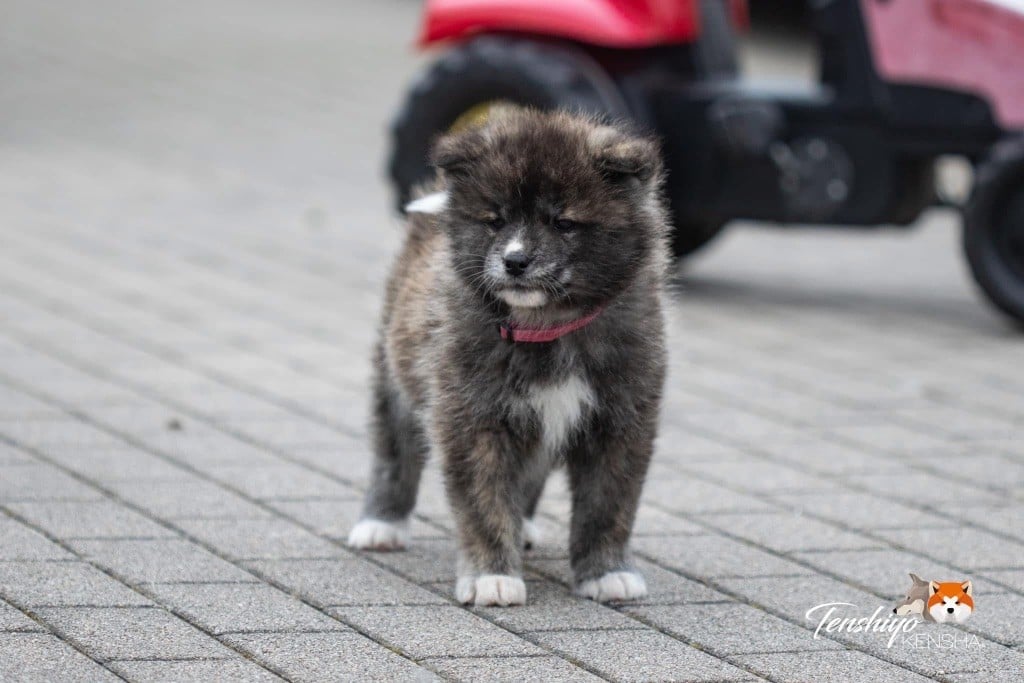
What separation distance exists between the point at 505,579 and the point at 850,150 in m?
4.35

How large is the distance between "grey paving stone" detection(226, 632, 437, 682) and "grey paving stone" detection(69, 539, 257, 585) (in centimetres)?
47

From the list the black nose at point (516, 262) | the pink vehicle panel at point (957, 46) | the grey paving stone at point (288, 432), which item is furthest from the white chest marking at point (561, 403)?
the pink vehicle panel at point (957, 46)

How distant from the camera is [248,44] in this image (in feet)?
50.9

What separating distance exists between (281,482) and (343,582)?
0.96 meters

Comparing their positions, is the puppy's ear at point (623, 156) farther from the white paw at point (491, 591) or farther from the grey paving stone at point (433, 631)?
the grey paving stone at point (433, 631)

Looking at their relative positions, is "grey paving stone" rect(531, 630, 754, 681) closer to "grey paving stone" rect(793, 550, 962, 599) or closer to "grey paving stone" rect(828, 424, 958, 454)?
"grey paving stone" rect(793, 550, 962, 599)

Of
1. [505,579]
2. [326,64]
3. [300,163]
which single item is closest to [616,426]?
[505,579]

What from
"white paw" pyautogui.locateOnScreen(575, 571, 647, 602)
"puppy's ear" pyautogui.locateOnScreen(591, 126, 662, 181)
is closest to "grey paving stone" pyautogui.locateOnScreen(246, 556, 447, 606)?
"white paw" pyautogui.locateOnScreen(575, 571, 647, 602)

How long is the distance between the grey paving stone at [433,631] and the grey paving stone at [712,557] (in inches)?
30.9

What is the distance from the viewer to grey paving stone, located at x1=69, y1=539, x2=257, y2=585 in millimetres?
4086

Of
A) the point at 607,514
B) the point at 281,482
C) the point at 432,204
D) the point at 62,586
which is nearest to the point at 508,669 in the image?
the point at 607,514

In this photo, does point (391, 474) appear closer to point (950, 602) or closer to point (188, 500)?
point (188, 500)

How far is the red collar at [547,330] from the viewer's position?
4.02 m

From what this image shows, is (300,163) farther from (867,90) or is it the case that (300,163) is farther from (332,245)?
(867,90)
